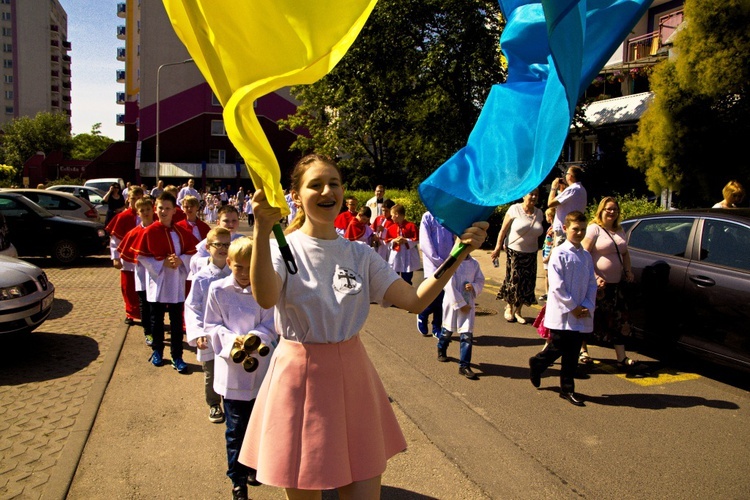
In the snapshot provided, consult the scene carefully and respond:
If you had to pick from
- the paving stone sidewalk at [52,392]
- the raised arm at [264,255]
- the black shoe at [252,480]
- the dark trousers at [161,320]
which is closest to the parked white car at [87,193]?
the paving stone sidewalk at [52,392]

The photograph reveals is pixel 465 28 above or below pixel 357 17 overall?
above

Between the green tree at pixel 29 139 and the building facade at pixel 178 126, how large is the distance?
2483cm

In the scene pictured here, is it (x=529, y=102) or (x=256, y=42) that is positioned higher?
(x=256, y=42)

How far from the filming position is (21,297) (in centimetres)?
717

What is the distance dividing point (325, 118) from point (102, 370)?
26097 mm

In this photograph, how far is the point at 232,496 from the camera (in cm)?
406

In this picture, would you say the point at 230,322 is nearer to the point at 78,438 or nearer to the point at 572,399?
the point at 78,438

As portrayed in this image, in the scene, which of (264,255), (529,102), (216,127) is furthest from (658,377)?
(216,127)

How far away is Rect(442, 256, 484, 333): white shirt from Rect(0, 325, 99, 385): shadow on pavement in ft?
13.4

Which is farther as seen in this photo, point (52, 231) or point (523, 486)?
point (52, 231)

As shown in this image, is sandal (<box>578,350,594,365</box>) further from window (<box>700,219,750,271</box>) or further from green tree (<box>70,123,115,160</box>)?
green tree (<box>70,123,115,160</box>)

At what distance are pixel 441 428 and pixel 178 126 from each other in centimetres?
5183

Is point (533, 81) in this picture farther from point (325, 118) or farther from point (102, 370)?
point (325, 118)

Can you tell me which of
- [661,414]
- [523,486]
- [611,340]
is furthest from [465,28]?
[523,486]
